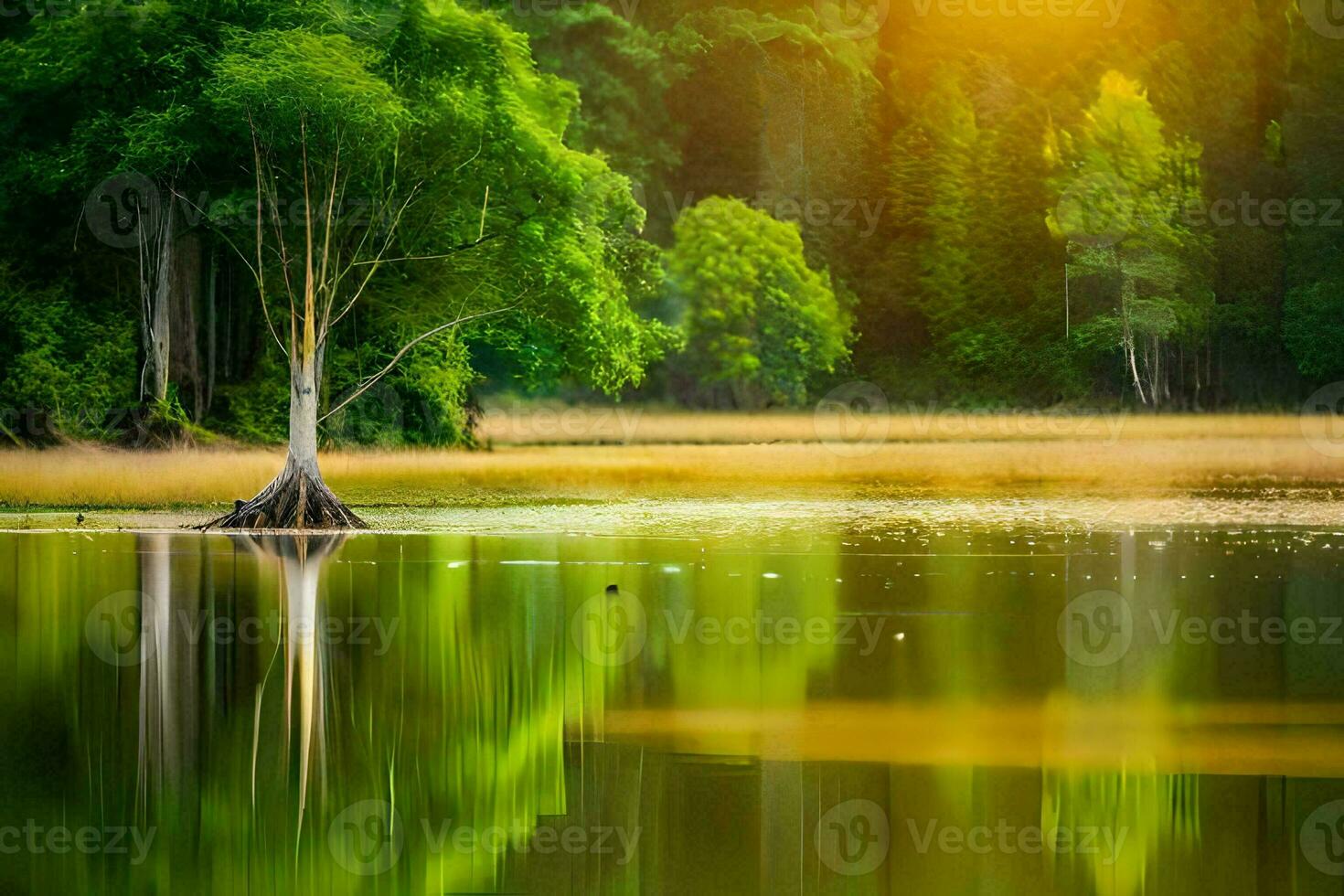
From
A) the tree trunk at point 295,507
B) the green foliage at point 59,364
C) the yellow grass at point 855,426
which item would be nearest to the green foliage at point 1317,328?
the yellow grass at point 855,426

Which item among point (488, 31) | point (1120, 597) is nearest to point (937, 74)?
point (488, 31)

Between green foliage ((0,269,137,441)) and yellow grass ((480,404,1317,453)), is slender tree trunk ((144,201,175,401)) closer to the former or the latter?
green foliage ((0,269,137,441))

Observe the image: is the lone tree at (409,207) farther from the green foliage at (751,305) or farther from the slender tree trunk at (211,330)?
the green foliage at (751,305)

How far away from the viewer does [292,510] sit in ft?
78.7

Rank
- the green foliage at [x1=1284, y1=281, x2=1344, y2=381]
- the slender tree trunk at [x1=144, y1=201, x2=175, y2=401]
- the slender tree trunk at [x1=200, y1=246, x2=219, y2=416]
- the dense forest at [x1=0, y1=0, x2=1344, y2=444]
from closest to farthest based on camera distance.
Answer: the dense forest at [x1=0, y1=0, x2=1344, y2=444], the slender tree trunk at [x1=144, y1=201, x2=175, y2=401], the slender tree trunk at [x1=200, y1=246, x2=219, y2=416], the green foliage at [x1=1284, y1=281, x2=1344, y2=381]

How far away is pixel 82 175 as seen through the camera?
108 feet

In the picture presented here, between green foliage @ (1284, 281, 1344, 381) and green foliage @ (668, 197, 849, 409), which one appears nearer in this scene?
green foliage @ (1284, 281, 1344, 381)

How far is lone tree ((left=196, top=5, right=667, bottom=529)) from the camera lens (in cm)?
2572

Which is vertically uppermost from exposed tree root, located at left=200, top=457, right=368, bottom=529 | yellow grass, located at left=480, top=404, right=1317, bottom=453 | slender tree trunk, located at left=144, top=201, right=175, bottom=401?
slender tree trunk, located at left=144, top=201, right=175, bottom=401

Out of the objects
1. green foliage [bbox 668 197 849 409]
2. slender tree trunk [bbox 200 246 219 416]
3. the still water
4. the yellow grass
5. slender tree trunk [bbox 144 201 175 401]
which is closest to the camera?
the still water

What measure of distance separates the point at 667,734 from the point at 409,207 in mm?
21752

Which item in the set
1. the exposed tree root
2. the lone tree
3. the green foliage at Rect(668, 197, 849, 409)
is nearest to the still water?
the exposed tree root

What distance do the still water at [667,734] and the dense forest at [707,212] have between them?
1546cm

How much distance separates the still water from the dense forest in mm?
15460
